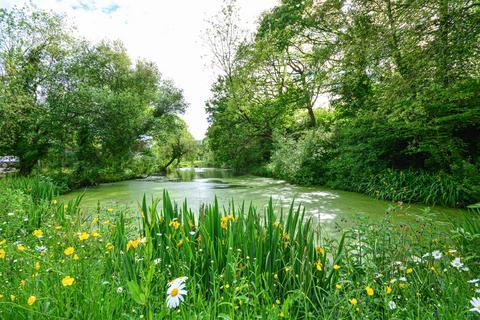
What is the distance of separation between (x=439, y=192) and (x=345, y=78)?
137 inches

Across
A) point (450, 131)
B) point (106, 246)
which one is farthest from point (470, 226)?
point (450, 131)

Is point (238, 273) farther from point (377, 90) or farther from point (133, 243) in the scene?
point (377, 90)

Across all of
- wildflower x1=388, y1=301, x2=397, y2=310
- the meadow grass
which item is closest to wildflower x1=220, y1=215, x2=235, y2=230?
the meadow grass

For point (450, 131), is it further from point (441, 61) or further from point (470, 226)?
point (470, 226)

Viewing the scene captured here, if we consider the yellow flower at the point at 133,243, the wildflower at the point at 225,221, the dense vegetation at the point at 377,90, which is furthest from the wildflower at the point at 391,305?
the dense vegetation at the point at 377,90

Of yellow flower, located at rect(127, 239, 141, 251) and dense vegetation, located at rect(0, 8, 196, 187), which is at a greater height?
dense vegetation, located at rect(0, 8, 196, 187)

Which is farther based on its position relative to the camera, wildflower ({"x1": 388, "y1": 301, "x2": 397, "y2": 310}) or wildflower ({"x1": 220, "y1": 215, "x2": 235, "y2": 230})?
wildflower ({"x1": 220, "y1": 215, "x2": 235, "y2": 230})

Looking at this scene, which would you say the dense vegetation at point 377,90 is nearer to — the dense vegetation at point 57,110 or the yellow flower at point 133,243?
the yellow flower at point 133,243

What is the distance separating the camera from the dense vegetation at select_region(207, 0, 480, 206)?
152 inches

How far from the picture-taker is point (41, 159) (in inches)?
391

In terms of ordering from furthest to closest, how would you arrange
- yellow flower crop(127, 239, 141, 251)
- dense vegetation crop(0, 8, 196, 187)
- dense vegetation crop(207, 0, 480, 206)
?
dense vegetation crop(0, 8, 196, 187)
dense vegetation crop(207, 0, 480, 206)
yellow flower crop(127, 239, 141, 251)

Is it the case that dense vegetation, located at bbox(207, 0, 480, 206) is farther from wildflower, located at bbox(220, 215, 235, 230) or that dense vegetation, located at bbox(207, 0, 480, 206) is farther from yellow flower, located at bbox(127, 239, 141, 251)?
yellow flower, located at bbox(127, 239, 141, 251)

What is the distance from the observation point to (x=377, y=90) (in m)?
5.04

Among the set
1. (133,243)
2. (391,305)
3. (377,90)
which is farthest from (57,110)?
(391,305)
